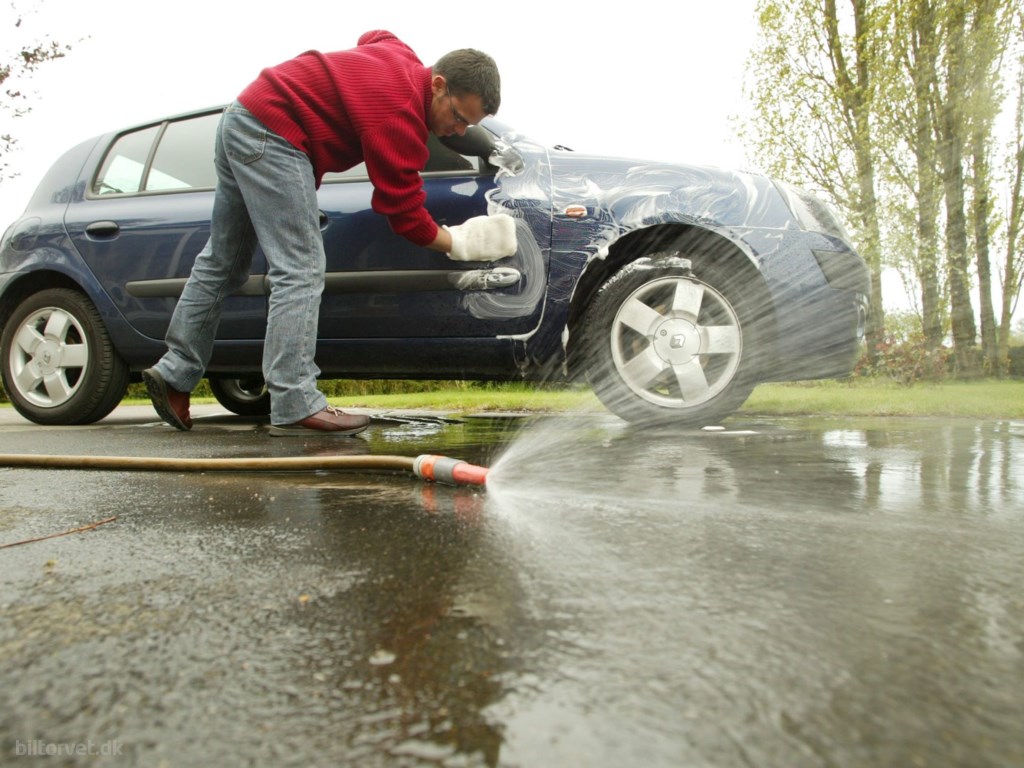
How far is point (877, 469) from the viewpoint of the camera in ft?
7.46

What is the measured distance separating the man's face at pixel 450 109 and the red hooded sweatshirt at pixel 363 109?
0.04m

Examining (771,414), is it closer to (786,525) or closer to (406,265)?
(406,265)

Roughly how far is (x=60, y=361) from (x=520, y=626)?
415 centimetres

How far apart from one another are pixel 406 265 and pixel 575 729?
116 inches

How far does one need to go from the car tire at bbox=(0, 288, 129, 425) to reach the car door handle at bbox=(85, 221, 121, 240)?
1.18 ft

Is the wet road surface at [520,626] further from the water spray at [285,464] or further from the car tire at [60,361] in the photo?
the car tire at [60,361]

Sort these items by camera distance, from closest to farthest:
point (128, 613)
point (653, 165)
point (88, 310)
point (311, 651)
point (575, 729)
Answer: point (575, 729)
point (311, 651)
point (128, 613)
point (653, 165)
point (88, 310)

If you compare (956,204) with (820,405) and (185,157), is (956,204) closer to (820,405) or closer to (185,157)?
(820,405)

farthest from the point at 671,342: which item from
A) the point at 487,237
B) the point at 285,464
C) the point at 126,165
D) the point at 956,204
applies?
the point at 956,204

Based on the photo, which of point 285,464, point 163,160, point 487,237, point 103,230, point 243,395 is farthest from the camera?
point 243,395

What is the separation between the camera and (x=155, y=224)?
3.93m

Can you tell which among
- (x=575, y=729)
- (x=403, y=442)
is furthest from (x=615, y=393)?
(x=575, y=729)

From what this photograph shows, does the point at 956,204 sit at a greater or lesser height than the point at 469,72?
greater

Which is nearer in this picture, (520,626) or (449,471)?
(520,626)
